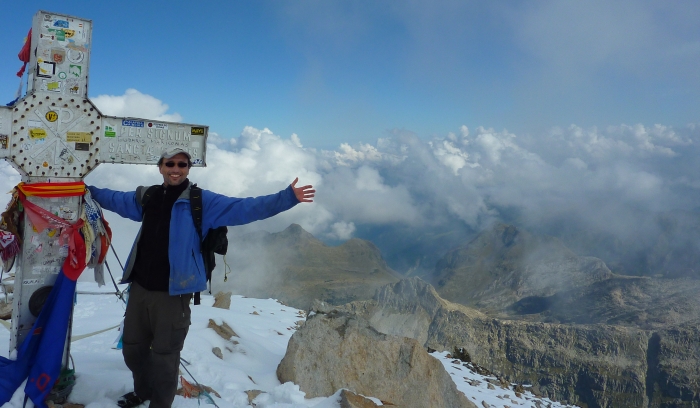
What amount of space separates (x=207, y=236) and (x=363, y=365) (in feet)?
18.5

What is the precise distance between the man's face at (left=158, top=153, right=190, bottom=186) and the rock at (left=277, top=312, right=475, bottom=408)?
4783mm

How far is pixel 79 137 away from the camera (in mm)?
4934

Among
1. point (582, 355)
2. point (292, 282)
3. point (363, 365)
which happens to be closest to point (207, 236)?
point (363, 365)

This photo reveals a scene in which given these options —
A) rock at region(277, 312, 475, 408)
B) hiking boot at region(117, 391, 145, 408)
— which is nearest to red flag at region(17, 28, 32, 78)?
hiking boot at region(117, 391, 145, 408)

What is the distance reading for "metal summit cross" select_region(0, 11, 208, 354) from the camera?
184 inches

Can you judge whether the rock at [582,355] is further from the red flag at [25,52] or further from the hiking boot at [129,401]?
the red flag at [25,52]

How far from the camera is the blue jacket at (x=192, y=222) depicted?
4.58 meters

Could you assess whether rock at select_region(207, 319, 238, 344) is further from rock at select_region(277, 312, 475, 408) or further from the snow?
rock at select_region(277, 312, 475, 408)

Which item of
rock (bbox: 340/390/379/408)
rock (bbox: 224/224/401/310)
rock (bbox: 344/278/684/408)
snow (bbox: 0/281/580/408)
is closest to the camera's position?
snow (bbox: 0/281/580/408)

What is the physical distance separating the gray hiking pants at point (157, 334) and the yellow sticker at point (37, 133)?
78.6 inches

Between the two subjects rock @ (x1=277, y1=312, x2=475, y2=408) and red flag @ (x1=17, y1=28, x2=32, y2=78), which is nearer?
red flag @ (x1=17, y1=28, x2=32, y2=78)

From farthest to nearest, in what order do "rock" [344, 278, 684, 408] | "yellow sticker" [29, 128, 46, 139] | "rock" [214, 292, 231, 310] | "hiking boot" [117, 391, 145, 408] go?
"rock" [344, 278, 684, 408]
"rock" [214, 292, 231, 310]
"hiking boot" [117, 391, 145, 408]
"yellow sticker" [29, 128, 46, 139]

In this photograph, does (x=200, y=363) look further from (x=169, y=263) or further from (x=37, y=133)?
(x=37, y=133)

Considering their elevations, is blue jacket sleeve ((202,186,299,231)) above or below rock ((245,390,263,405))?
above
